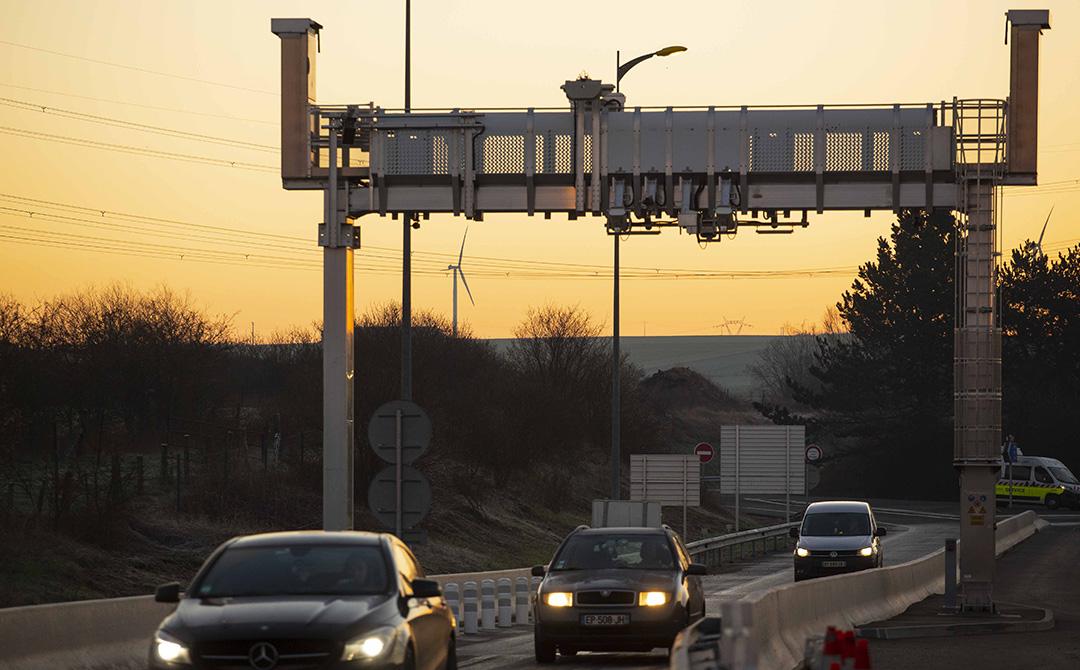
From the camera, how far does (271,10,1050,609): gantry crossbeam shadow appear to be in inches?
1059

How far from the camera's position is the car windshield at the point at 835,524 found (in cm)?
3984

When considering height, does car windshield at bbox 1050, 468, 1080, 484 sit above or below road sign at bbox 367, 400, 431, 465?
below

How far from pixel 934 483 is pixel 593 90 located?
71504mm

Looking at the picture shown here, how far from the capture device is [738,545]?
191ft

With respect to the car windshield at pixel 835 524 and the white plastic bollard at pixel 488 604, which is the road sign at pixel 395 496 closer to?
the white plastic bollard at pixel 488 604

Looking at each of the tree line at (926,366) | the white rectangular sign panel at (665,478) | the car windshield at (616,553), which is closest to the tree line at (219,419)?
the white rectangular sign panel at (665,478)

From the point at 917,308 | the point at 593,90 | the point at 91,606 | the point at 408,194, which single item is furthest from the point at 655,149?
the point at 917,308

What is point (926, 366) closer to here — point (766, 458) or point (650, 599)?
point (766, 458)

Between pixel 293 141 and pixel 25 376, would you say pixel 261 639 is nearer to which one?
pixel 293 141

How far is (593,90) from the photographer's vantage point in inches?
1057

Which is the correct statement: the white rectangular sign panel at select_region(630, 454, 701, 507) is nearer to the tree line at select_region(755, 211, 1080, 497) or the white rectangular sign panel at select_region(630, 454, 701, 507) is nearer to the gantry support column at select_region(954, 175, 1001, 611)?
the gantry support column at select_region(954, 175, 1001, 611)

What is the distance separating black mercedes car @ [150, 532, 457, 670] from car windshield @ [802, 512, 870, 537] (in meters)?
25.9

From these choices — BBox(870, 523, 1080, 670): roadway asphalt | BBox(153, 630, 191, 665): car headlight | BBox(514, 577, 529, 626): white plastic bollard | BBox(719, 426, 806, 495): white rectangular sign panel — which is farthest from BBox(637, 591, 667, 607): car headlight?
BBox(719, 426, 806, 495): white rectangular sign panel

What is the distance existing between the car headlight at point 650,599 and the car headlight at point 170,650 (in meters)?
8.79
